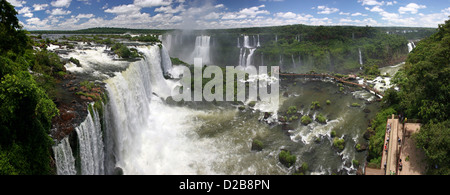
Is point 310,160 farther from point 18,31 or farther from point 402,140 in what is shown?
point 18,31

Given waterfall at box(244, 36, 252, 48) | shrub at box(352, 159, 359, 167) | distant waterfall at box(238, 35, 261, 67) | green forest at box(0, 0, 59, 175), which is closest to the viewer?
green forest at box(0, 0, 59, 175)

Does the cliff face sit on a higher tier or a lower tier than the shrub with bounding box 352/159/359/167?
higher

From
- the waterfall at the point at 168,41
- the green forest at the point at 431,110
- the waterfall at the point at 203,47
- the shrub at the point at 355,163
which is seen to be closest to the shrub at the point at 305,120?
the green forest at the point at 431,110

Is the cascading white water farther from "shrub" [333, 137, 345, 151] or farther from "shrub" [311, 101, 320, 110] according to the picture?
"shrub" [311, 101, 320, 110]

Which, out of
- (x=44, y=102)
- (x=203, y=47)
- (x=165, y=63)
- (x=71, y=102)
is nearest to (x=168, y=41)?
(x=203, y=47)

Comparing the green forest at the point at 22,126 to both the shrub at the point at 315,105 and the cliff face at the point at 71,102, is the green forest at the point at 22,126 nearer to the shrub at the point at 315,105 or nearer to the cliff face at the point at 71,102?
the cliff face at the point at 71,102

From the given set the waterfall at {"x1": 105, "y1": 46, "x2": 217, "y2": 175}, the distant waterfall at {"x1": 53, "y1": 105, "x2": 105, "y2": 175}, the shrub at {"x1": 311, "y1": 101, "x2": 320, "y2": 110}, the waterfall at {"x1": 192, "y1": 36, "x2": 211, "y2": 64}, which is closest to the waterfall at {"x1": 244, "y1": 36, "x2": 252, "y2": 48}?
the waterfall at {"x1": 192, "y1": 36, "x2": 211, "y2": 64}

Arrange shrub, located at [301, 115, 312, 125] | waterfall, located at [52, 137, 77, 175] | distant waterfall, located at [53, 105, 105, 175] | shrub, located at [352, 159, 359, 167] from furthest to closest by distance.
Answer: shrub, located at [301, 115, 312, 125] → shrub, located at [352, 159, 359, 167] → distant waterfall, located at [53, 105, 105, 175] → waterfall, located at [52, 137, 77, 175]
